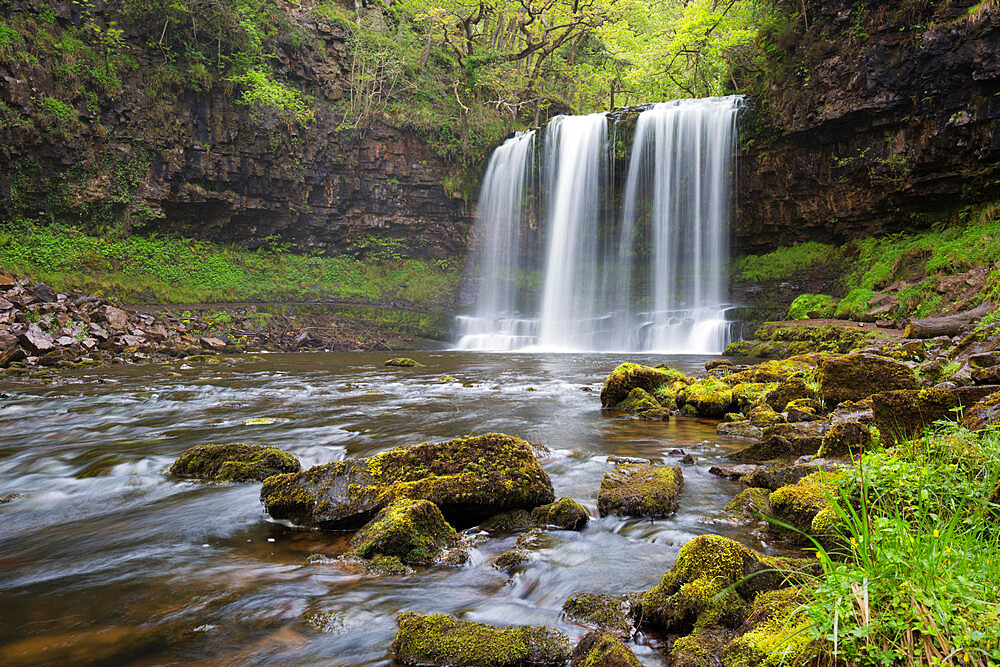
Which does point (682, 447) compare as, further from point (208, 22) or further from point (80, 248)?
point (208, 22)

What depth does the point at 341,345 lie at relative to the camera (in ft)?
72.1

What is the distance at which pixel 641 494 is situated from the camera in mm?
4016

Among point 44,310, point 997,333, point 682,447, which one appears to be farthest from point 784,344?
point 44,310

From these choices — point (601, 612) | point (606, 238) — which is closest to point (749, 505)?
point (601, 612)

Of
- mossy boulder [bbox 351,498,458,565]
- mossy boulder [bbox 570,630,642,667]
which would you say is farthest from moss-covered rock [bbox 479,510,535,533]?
mossy boulder [bbox 570,630,642,667]

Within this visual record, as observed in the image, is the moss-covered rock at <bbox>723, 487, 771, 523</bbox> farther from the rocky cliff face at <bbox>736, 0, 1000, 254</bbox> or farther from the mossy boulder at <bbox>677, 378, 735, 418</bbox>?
the rocky cliff face at <bbox>736, 0, 1000, 254</bbox>

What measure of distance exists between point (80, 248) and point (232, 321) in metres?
6.84

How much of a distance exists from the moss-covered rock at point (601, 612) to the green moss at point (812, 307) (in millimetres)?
18091

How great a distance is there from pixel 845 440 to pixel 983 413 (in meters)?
0.96

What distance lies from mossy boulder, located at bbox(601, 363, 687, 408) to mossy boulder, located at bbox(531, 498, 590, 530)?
4.79 metres

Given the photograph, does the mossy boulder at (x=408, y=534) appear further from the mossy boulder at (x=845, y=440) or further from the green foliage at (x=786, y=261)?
the green foliage at (x=786, y=261)

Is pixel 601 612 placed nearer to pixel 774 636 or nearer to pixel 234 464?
pixel 774 636

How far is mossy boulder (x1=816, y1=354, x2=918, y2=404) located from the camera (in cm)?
586

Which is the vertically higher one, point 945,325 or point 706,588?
point 945,325
